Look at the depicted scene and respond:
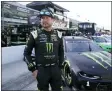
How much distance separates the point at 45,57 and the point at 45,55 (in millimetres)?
30

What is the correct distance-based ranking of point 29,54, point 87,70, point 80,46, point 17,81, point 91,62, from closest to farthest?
point 29,54
point 87,70
point 91,62
point 17,81
point 80,46

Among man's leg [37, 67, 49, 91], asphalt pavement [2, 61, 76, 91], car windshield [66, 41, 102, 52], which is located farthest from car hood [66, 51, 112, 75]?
man's leg [37, 67, 49, 91]

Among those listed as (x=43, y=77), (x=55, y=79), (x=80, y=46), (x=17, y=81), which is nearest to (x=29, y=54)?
(x=43, y=77)

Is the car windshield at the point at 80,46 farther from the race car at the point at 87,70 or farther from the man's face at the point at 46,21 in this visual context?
the man's face at the point at 46,21

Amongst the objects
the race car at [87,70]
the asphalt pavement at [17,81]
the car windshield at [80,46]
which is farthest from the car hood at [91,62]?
the asphalt pavement at [17,81]

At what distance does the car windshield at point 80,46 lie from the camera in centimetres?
746

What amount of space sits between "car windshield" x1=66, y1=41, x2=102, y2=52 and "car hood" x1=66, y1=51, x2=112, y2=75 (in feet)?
1.66

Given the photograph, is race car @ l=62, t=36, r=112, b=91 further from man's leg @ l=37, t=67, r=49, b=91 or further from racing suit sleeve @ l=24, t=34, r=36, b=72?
racing suit sleeve @ l=24, t=34, r=36, b=72

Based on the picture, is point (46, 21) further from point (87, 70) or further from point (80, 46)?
point (80, 46)

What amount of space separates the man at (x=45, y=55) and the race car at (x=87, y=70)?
6.21ft

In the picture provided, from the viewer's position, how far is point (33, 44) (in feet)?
12.8

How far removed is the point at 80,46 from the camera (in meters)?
7.69

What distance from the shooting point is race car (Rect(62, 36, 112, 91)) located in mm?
5652

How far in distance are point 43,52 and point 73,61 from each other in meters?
2.58
